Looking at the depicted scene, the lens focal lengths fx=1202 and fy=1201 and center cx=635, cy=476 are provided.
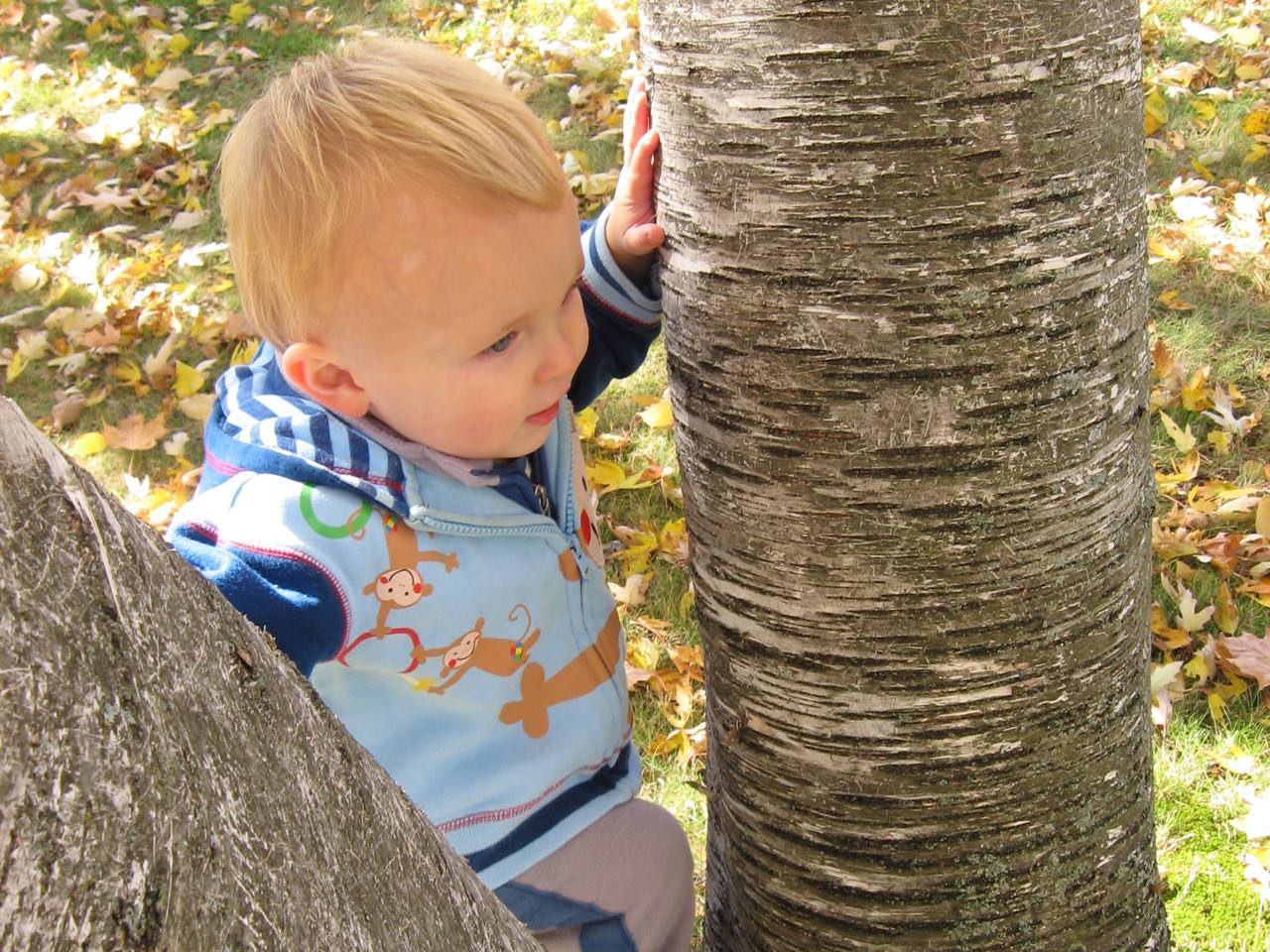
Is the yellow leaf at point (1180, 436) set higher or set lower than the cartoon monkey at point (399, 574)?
lower

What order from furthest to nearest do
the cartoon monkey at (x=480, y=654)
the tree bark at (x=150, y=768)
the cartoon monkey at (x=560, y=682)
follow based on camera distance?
the cartoon monkey at (x=560, y=682) → the cartoon monkey at (x=480, y=654) → the tree bark at (x=150, y=768)

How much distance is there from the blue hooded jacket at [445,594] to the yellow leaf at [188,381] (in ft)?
8.48

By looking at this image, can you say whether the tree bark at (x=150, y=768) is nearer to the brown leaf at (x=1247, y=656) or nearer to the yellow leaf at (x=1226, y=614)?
the brown leaf at (x=1247, y=656)

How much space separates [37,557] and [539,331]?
3.54 ft

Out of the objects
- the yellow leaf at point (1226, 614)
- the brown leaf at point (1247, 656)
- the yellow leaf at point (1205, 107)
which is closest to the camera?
the brown leaf at point (1247, 656)

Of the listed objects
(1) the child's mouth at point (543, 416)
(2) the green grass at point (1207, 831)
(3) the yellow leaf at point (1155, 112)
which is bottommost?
(2) the green grass at point (1207, 831)

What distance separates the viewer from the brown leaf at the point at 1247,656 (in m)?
2.75

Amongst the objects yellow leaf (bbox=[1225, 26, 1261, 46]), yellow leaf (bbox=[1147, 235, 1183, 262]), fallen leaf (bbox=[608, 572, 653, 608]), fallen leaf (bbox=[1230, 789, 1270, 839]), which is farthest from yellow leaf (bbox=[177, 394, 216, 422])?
yellow leaf (bbox=[1225, 26, 1261, 46])

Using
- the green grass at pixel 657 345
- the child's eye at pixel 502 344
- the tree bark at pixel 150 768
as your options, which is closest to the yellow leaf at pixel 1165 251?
the green grass at pixel 657 345

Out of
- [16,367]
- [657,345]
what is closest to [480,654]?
[657,345]

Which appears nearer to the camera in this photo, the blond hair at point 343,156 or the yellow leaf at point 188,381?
the blond hair at point 343,156

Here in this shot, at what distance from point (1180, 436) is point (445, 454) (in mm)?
2391

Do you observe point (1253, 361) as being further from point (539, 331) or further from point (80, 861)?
point (80, 861)

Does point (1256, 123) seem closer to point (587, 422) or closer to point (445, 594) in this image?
point (587, 422)
